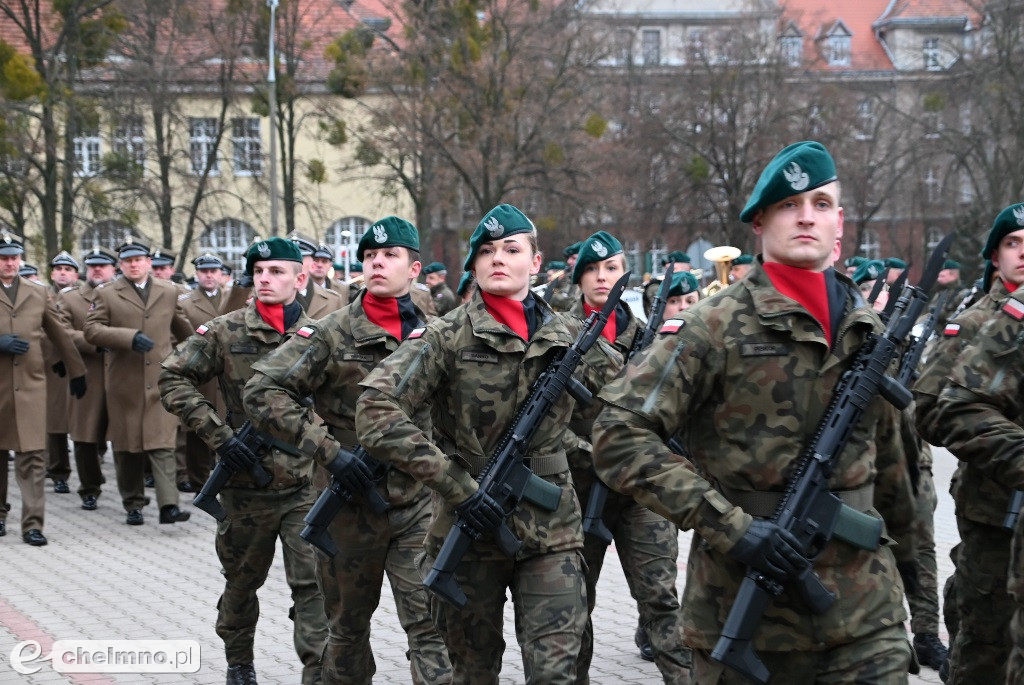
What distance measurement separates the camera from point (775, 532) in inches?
155

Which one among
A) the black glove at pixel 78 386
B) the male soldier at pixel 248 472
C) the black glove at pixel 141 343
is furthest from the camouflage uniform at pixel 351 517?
the black glove at pixel 78 386

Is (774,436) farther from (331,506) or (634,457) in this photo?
(331,506)

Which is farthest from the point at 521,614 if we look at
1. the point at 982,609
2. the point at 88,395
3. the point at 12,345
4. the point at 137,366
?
the point at 88,395

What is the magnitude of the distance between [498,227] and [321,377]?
4.42ft

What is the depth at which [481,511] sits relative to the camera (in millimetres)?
5258

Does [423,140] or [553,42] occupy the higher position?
[553,42]

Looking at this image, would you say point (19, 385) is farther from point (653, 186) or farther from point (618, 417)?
point (653, 186)

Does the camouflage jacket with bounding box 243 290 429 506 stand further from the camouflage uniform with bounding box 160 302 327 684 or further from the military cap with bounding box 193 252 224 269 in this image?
the military cap with bounding box 193 252 224 269

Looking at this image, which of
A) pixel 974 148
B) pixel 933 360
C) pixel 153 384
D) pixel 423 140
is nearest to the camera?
pixel 933 360

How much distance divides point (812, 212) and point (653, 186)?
4219 centimetres

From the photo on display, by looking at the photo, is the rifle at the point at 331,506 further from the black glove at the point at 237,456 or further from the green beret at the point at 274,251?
the green beret at the point at 274,251

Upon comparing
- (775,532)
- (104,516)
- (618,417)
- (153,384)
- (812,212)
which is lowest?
(104,516)

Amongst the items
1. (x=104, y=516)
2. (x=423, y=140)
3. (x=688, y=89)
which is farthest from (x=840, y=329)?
(x=688, y=89)

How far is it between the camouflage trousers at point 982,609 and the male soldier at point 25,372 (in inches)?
324
